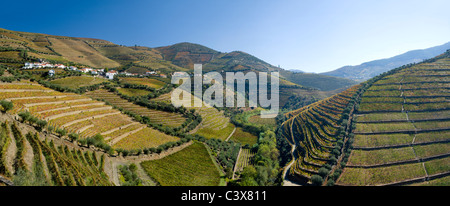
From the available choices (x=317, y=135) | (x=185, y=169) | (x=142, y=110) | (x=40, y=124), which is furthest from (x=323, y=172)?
(x=142, y=110)

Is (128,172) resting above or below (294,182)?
above

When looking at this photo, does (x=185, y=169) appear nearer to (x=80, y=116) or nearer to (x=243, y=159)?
(x=243, y=159)

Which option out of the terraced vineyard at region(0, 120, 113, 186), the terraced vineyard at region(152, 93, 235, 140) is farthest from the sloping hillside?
the terraced vineyard at region(0, 120, 113, 186)

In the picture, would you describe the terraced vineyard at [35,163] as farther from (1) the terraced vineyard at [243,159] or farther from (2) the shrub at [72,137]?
(1) the terraced vineyard at [243,159]

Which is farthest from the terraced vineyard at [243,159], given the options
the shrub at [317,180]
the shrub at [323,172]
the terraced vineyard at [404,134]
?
the terraced vineyard at [404,134]

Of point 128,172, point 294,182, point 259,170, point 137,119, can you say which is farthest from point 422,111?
point 137,119

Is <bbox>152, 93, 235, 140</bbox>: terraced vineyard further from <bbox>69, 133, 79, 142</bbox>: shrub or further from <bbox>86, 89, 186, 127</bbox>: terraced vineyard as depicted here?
<bbox>69, 133, 79, 142</bbox>: shrub
